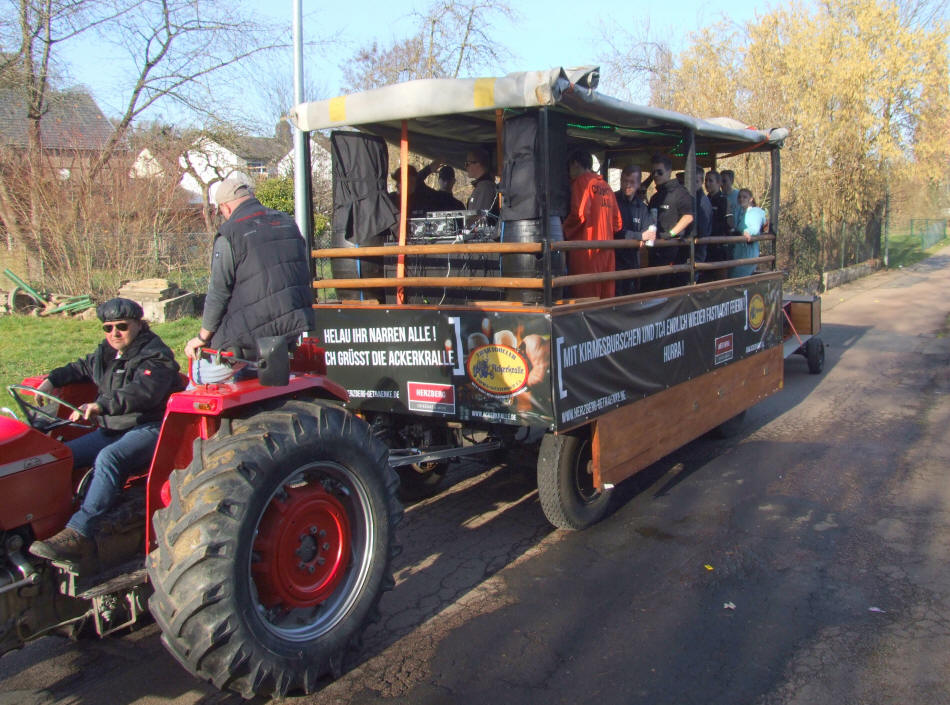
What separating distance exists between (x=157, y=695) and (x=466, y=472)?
3.57 metres

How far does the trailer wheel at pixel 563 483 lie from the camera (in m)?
4.96

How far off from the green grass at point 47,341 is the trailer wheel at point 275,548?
5698 mm

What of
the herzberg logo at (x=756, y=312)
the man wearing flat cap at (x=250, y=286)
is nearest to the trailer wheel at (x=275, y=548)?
the man wearing flat cap at (x=250, y=286)

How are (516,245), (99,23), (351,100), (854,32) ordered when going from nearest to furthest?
(516,245)
(351,100)
(99,23)
(854,32)

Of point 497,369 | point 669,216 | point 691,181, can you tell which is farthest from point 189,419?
point 691,181

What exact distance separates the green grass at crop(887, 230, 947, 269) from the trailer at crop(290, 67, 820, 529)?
26.9 metres

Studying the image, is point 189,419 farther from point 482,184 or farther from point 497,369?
point 482,184

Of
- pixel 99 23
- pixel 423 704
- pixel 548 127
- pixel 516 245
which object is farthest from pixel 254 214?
pixel 99 23

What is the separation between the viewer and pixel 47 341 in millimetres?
10750

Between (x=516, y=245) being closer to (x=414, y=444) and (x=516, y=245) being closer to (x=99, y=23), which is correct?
(x=414, y=444)

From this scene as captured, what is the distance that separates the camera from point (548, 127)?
4.75 metres

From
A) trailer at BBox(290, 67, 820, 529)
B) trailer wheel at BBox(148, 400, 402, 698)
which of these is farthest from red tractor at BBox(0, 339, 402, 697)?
trailer at BBox(290, 67, 820, 529)

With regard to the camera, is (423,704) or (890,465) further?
(890,465)

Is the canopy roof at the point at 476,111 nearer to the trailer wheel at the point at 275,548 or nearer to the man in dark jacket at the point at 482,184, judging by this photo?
the man in dark jacket at the point at 482,184
